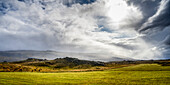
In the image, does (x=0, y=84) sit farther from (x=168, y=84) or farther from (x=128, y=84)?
(x=168, y=84)

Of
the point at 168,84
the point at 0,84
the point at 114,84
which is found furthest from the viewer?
the point at 114,84

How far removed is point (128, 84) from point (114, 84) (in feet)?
11.1

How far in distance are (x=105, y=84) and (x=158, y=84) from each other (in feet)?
39.8

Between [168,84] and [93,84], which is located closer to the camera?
[168,84]

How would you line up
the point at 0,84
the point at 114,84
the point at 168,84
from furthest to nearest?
the point at 114,84 < the point at 168,84 < the point at 0,84

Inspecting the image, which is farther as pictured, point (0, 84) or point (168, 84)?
point (168, 84)

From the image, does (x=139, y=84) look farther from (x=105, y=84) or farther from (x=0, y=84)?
(x=0, y=84)

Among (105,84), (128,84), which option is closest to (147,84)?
(128,84)

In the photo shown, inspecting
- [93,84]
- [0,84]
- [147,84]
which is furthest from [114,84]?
[0,84]

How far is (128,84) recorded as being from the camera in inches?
1056

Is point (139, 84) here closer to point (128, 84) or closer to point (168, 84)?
point (128, 84)

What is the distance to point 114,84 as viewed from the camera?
88.2 feet

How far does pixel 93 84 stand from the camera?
2709cm

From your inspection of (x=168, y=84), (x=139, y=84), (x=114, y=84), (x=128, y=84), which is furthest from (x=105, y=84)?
(x=168, y=84)
